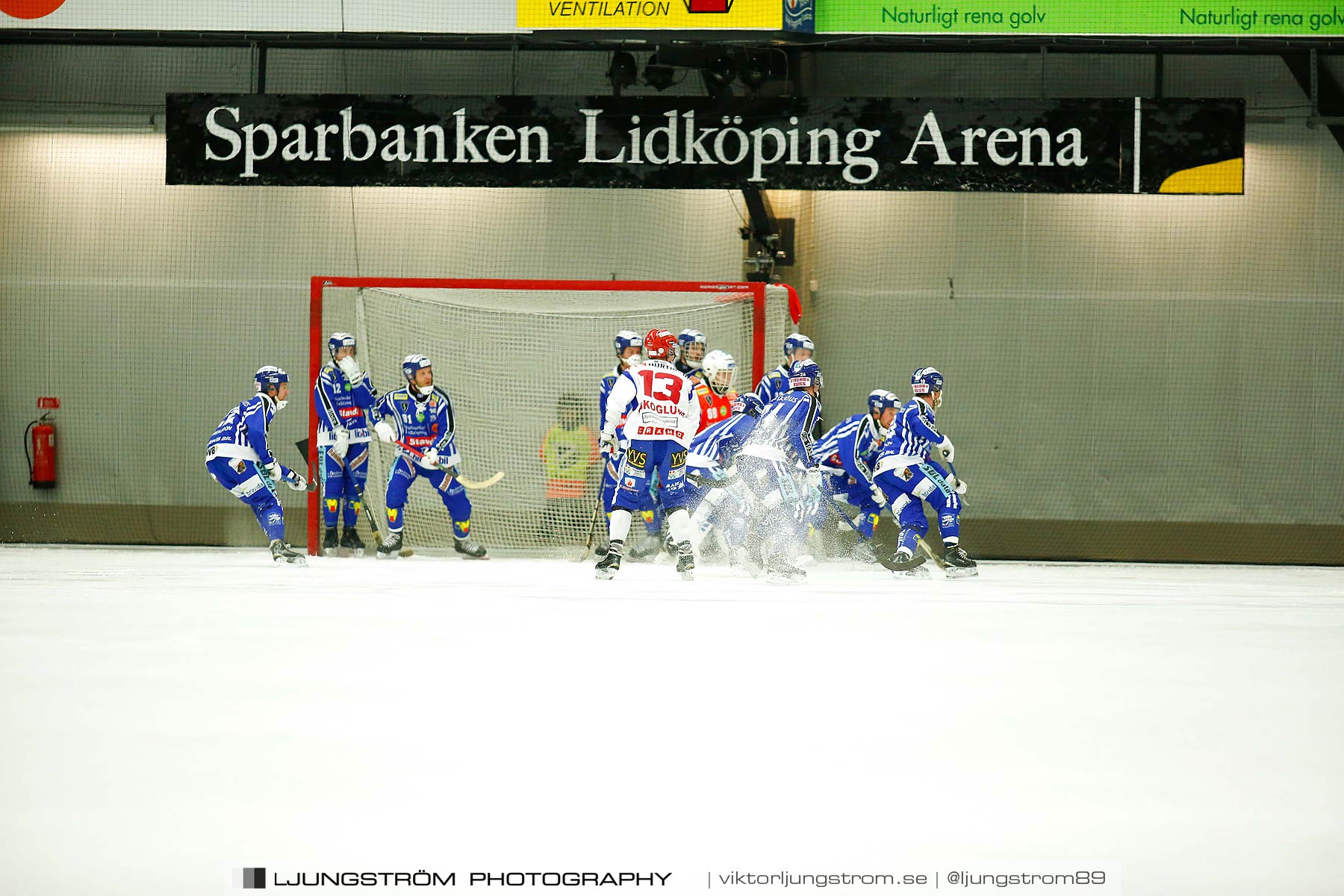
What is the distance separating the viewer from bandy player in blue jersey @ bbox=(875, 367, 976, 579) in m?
7.78

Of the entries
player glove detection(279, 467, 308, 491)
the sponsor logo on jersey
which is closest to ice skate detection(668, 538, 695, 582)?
the sponsor logo on jersey

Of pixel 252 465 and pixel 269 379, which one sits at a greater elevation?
pixel 269 379

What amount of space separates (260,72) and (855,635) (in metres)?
7.96

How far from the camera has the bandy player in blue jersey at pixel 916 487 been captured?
778cm

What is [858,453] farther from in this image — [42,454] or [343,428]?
[42,454]

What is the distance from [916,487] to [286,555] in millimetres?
3874

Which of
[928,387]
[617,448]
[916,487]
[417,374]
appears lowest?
[916,487]

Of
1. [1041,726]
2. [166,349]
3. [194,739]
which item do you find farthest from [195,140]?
[1041,726]

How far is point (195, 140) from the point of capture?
9.82 meters

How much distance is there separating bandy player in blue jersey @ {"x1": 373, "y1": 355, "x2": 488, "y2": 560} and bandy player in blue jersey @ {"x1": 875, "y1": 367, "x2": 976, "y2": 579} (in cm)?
278

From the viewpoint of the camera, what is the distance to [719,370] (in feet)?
25.8

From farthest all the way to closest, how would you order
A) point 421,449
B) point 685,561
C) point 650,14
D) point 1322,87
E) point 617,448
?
point 1322,87, point 650,14, point 421,449, point 617,448, point 685,561

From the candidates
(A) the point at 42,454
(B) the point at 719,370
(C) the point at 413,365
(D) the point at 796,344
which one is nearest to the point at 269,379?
(C) the point at 413,365

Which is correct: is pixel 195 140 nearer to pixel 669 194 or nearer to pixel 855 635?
pixel 669 194
